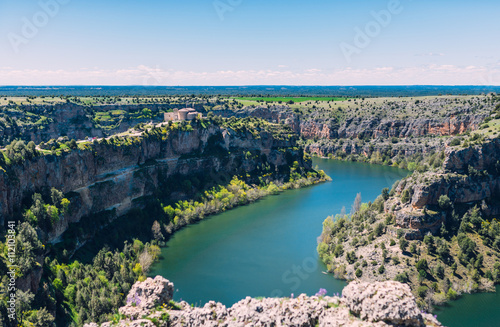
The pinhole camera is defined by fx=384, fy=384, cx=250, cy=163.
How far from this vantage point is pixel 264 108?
177 metres

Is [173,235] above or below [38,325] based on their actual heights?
below

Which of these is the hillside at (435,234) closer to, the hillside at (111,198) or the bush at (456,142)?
the bush at (456,142)

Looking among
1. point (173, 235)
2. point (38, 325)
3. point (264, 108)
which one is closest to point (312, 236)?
point (173, 235)

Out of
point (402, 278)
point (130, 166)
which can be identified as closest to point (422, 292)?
point (402, 278)

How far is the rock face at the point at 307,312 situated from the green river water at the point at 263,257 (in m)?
22.8

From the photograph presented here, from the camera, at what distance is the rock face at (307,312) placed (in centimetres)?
2005

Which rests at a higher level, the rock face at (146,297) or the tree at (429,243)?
the rock face at (146,297)

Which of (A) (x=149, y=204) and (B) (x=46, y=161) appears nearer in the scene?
(B) (x=46, y=161)

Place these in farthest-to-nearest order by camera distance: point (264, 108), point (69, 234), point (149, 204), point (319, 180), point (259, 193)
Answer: point (264, 108), point (319, 180), point (259, 193), point (149, 204), point (69, 234)

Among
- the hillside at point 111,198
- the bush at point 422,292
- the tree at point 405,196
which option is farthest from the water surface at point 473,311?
the hillside at point 111,198

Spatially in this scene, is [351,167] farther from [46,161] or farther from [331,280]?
[46,161]

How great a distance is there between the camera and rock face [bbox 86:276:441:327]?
2005cm

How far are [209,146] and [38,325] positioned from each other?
64.6 m

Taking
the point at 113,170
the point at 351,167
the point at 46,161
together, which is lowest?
the point at 351,167
